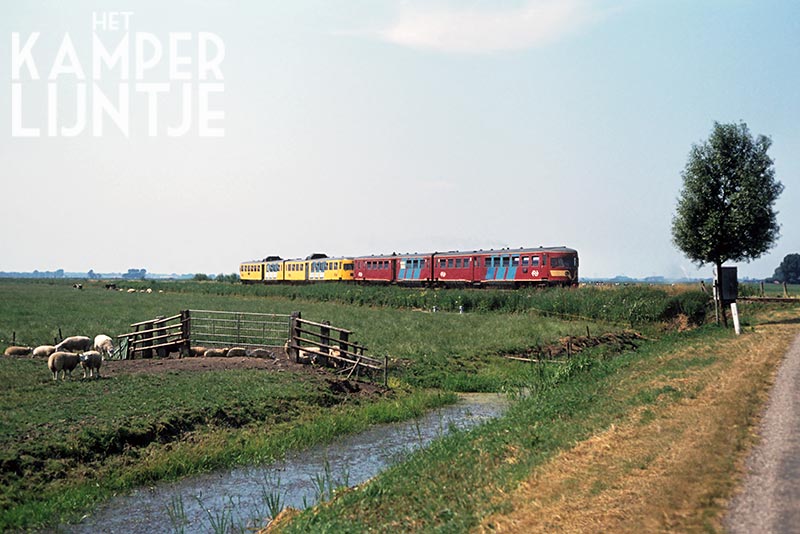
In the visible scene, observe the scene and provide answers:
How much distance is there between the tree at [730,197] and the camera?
132ft

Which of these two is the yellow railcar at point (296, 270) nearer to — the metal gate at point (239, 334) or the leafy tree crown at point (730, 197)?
the metal gate at point (239, 334)

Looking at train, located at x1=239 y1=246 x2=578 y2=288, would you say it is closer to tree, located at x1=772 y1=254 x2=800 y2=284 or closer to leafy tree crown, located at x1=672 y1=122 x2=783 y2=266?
leafy tree crown, located at x1=672 y1=122 x2=783 y2=266

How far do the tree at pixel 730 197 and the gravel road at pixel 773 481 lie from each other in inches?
1194

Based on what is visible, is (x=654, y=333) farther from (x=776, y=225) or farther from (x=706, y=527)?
(x=706, y=527)

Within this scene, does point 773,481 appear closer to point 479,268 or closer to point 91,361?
point 91,361

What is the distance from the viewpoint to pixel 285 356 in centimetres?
2583

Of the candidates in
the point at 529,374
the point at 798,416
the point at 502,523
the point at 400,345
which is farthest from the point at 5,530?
the point at 400,345

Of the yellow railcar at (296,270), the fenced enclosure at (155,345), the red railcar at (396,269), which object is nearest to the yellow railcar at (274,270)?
the yellow railcar at (296,270)

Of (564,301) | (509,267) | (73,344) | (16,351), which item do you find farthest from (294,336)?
(509,267)

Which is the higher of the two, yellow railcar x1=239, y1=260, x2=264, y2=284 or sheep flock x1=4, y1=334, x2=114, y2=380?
yellow railcar x1=239, y1=260, x2=264, y2=284

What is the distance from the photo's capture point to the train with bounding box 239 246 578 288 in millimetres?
52906

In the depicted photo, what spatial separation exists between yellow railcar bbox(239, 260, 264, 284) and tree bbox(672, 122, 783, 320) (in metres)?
68.6

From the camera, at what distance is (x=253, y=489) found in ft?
44.8

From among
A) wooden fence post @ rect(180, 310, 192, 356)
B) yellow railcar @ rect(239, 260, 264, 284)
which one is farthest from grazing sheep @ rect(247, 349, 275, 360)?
yellow railcar @ rect(239, 260, 264, 284)
